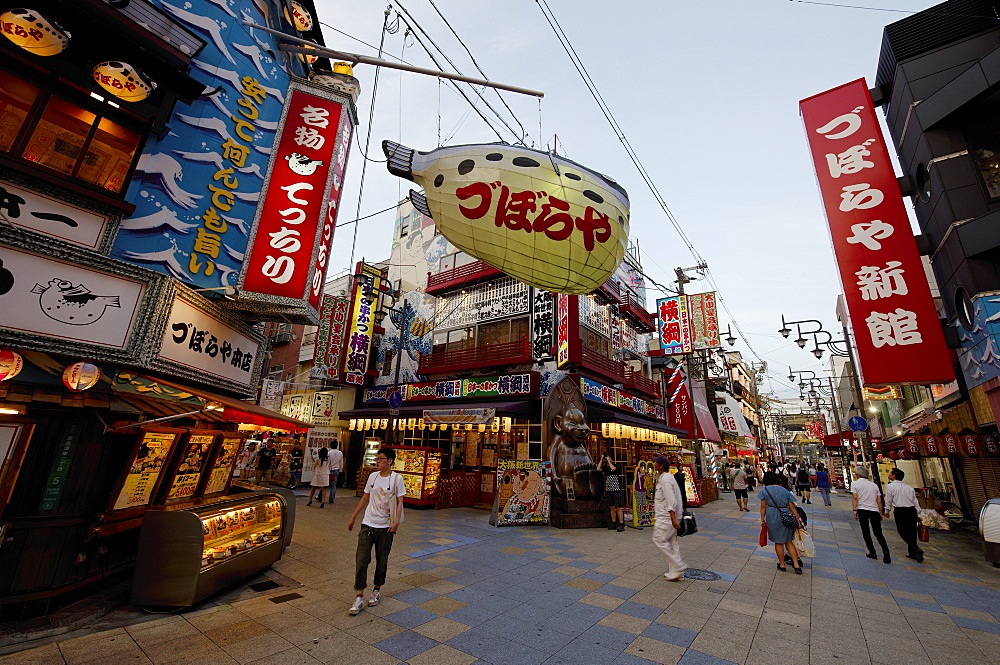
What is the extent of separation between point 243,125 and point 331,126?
167 centimetres

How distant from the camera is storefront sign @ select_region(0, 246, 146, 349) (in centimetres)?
483

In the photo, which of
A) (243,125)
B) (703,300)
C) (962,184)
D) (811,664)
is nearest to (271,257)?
(243,125)

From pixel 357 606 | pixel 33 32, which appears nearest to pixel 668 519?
pixel 357 606

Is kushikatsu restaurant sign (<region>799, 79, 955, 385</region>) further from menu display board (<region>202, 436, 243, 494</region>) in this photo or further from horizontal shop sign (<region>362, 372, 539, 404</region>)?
menu display board (<region>202, 436, 243, 494</region>)

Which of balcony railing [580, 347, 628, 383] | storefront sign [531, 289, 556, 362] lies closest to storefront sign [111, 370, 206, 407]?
storefront sign [531, 289, 556, 362]

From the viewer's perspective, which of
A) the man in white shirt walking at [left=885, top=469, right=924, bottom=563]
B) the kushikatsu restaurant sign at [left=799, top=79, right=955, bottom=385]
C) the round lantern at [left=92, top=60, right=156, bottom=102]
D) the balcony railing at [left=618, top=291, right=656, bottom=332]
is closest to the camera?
the round lantern at [left=92, top=60, right=156, bottom=102]

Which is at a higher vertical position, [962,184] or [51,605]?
[962,184]

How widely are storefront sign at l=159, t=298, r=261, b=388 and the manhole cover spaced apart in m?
9.16

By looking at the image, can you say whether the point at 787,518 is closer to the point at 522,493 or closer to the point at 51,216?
the point at 522,493

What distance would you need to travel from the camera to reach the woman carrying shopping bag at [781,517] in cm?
712

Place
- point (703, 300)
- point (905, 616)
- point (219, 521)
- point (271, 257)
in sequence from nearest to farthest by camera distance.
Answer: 1. point (905, 616)
2. point (219, 521)
3. point (271, 257)
4. point (703, 300)

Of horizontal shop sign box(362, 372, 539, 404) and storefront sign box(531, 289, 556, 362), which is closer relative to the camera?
horizontal shop sign box(362, 372, 539, 404)

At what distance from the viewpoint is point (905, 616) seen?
5.05 metres

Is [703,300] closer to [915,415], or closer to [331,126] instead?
[915,415]
